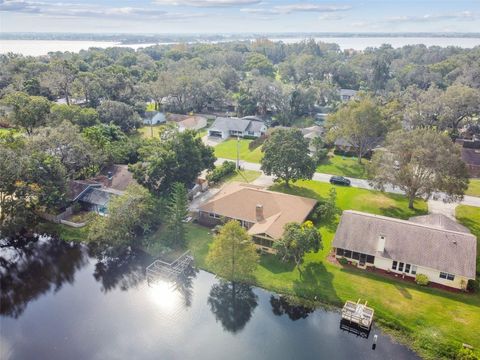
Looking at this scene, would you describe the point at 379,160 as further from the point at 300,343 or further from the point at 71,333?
the point at 71,333

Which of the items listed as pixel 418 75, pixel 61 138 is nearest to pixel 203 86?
pixel 61 138

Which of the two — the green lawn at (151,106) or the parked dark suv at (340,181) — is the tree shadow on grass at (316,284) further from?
the green lawn at (151,106)

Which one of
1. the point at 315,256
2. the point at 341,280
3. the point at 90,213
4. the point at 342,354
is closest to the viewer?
the point at 342,354

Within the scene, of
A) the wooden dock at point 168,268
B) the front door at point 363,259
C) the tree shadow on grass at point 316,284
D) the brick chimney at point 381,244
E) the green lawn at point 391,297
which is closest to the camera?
the green lawn at point 391,297

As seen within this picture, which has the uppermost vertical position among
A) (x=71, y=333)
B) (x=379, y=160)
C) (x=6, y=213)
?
(x=379, y=160)

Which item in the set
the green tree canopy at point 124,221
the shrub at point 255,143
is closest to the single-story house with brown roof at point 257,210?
the green tree canopy at point 124,221

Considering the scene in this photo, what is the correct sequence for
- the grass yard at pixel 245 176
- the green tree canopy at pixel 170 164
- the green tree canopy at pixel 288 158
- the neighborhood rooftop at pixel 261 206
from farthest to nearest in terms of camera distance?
the grass yard at pixel 245 176 < the green tree canopy at pixel 288 158 < the green tree canopy at pixel 170 164 < the neighborhood rooftop at pixel 261 206
